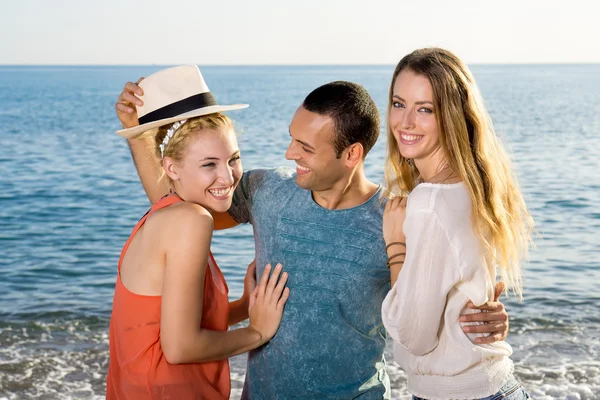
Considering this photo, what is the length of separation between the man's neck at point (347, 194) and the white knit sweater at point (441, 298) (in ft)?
1.43

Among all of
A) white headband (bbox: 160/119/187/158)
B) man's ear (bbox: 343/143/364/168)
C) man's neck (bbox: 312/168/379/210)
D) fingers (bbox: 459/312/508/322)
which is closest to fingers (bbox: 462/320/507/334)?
fingers (bbox: 459/312/508/322)

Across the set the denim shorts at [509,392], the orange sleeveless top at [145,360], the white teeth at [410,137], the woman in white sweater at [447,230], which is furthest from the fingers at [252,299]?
the white teeth at [410,137]

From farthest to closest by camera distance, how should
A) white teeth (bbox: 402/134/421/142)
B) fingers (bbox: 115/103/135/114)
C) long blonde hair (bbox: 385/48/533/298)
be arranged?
fingers (bbox: 115/103/135/114) → white teeth (bbox: 402/134/421/142) → long blonde hair (bbox: 385/48/533/298)

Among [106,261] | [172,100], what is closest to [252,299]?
[172,100]

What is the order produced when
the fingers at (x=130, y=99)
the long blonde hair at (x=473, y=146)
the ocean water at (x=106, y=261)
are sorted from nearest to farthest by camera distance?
the long blonde hair at (x=473, y=146)
the fingers at (x=130, y=99)
the ocean water at (x=106, y=261)

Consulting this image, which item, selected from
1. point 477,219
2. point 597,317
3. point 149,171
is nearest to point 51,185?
point 597,317

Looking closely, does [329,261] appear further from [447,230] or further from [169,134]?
[169,134]

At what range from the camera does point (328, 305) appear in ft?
10.1

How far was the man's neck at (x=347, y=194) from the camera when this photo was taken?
314 centimetres

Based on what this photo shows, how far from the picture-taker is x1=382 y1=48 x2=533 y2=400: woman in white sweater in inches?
106

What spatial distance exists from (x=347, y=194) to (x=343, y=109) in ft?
1.05

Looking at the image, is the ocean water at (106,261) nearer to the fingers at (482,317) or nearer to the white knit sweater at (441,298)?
the white knit sweater at (441,298)

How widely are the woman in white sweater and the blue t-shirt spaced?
145mm

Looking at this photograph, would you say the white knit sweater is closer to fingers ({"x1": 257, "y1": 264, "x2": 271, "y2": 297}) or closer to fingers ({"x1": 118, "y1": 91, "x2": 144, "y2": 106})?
fingers ({"x1": 257, "y1": 264, "x2": 271, "y2": 297})
